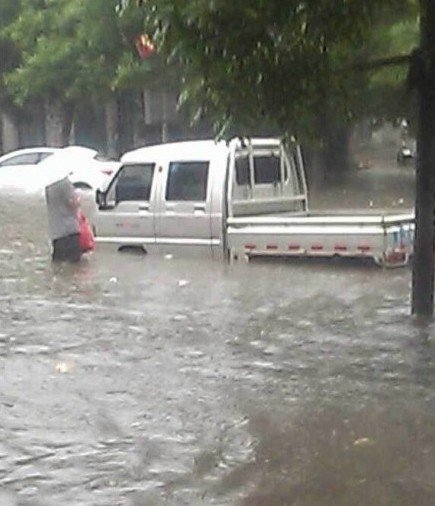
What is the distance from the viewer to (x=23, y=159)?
39.2 meters

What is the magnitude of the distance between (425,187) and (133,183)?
25.0ft

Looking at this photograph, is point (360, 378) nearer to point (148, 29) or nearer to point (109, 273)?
point (148, 29)

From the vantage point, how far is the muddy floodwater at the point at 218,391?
7367mm

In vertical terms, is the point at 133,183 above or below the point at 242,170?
below

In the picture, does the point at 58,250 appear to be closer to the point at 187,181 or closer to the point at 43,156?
the point at 187,181

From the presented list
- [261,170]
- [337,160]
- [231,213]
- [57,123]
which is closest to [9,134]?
[57,123]

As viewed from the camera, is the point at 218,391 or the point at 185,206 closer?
the point at 218,391

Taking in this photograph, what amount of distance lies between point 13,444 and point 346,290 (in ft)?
25.2

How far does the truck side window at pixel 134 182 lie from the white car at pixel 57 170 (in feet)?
46.0

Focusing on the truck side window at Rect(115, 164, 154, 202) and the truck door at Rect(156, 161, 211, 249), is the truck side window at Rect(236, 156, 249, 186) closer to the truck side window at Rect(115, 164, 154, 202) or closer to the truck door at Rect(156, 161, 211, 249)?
the truck door at Rect(156, 161, 211, 249)

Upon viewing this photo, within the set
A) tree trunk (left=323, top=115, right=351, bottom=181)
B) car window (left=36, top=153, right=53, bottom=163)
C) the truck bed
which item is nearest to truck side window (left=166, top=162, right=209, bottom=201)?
the truck bed

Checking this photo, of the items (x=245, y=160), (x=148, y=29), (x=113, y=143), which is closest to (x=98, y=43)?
(x=113, y=143)

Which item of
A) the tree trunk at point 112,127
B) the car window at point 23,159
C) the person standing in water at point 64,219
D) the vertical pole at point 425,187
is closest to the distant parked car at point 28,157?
the car window at point 23,159

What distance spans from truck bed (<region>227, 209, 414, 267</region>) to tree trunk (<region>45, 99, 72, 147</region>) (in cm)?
3041
